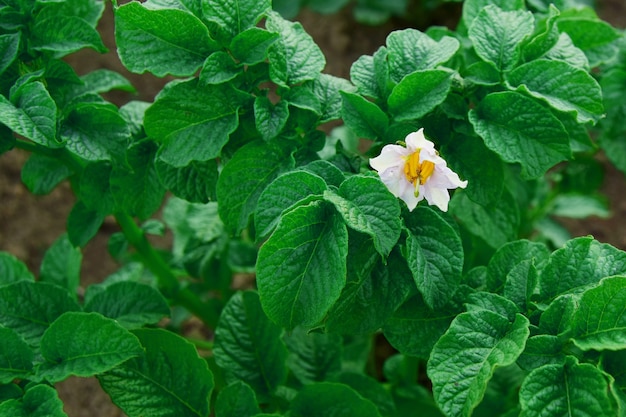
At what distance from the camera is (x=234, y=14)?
1.10 m

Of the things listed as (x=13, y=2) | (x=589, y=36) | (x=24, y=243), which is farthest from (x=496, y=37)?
(x=24, y=243)

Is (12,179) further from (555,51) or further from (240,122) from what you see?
(555,51)

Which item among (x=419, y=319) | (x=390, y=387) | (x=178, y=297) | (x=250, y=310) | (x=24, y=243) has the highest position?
(x=419, y=319)

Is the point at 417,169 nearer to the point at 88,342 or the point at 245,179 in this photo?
the point at 245,179

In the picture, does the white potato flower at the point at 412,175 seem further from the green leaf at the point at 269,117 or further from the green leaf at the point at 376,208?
the green leaf at the point at 269,117

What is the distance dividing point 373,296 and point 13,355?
1.70 ft

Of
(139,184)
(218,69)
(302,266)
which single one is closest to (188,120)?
(218,69)

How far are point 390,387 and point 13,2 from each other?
984 mm

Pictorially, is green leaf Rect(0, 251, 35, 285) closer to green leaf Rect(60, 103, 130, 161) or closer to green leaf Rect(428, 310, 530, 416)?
green leaf Rect(60, 103, 130, 161)

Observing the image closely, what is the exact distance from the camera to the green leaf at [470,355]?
90 centimetres

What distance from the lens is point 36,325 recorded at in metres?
1.25

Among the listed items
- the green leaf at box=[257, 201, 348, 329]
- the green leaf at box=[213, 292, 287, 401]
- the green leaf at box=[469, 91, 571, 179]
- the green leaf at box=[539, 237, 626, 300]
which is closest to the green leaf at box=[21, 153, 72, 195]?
the green leaf at box=[213, 292, 287, 401]

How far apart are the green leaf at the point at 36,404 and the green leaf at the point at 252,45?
514 mm

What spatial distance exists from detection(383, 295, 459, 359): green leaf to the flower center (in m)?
0.19
